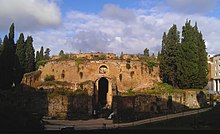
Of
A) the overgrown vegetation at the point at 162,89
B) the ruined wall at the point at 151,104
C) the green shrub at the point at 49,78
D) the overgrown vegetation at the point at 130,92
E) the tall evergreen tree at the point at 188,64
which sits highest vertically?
the tall evergreen tree at the point at 188,64

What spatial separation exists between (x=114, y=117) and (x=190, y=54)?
47.1 ft

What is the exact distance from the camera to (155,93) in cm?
3900

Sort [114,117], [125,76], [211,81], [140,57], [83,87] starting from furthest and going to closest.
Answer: [211,81] < [140,57] < [125,76] < [83,87] < [114,117]

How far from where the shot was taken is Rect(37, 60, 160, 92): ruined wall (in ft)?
149

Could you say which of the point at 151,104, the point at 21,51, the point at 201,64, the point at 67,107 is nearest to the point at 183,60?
the point at 201,64

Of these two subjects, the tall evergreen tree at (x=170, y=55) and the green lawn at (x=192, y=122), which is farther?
the tall evergreen tree at (x=170, y=55)

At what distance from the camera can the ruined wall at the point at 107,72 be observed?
45312mm

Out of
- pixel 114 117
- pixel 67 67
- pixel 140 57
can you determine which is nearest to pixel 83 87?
pixel 67 67

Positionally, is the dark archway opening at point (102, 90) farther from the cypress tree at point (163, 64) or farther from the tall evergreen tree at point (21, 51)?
the tall evergreen tree at point (21, 51)

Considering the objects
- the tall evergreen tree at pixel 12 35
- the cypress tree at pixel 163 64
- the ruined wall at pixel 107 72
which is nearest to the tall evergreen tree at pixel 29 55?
the tall evergreen tree at pixel 12 35

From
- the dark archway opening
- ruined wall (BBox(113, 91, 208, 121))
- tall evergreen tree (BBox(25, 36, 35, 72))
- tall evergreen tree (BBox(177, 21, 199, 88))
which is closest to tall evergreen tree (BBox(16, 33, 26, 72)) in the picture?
tall evergreen tree (BBox(25, 36, 35, 72))

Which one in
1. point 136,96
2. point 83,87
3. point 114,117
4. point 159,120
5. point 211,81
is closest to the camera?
point 159,120

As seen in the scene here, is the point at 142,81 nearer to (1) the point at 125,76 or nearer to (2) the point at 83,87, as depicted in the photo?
(1) the point at 125,76

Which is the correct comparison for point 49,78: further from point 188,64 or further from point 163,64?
point 188,64
